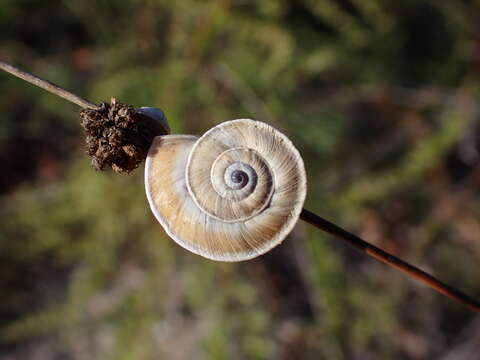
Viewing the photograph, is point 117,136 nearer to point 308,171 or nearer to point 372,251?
point 372,251

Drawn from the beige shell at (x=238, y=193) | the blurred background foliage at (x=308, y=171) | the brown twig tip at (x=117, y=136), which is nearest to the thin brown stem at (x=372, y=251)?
the beige shell at (x=238, y=193)

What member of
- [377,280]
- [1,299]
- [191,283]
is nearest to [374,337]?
[377,280]

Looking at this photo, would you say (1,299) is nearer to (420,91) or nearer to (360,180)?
(360,180)

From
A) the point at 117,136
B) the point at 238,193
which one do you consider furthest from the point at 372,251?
the point at 117,136

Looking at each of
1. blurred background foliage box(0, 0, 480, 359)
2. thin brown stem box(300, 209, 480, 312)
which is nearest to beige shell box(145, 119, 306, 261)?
thin brown stem box(300, 209, 480, 312)

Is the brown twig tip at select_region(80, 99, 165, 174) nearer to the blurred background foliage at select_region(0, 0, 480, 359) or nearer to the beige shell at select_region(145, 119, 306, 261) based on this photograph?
the beige shell at select_region(145, 119, 306, 261)
